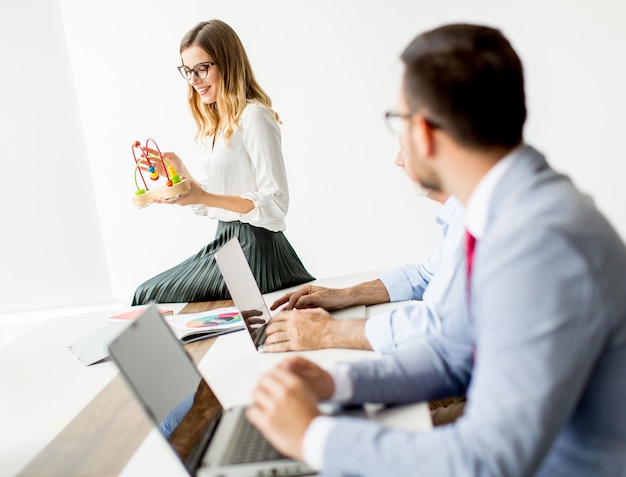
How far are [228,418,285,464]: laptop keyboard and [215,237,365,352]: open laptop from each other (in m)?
0.55

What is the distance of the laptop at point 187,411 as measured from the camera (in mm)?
1069

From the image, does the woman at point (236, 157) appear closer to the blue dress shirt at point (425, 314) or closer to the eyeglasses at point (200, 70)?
the eyeglasses at point (200, 70)

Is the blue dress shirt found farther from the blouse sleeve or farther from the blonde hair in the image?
the blonde hair

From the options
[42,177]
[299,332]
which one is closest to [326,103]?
[42,177]

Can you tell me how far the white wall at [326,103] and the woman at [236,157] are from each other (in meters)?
1.66

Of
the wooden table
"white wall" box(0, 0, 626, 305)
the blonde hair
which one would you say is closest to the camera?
the wooden table

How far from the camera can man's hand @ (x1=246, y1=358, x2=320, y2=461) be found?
97 cm

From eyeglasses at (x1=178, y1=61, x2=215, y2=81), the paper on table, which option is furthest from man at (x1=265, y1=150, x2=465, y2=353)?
eyeglasses at (x1=178, y1=61, x2=215, y2=81)

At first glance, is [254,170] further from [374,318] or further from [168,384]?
[168,384]

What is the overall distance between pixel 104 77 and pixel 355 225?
1.98 m

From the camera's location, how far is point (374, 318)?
5.25 feet

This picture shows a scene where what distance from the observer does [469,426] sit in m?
0.88

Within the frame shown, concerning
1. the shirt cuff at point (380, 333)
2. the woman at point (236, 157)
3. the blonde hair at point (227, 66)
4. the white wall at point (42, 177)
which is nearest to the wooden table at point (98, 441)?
the shirt cuff at point (380, 333)

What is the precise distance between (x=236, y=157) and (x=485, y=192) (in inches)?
77.0
